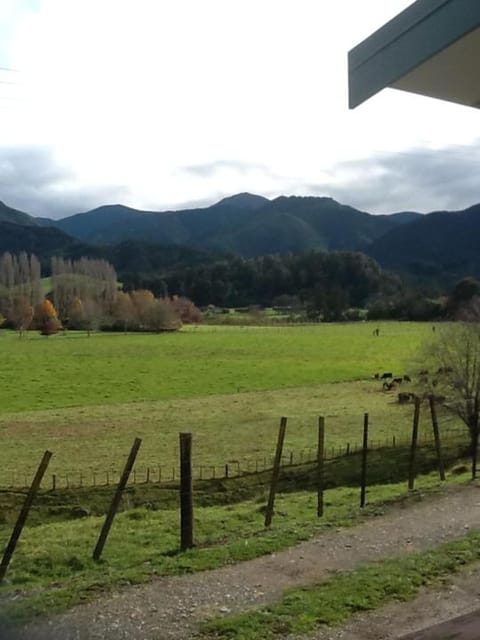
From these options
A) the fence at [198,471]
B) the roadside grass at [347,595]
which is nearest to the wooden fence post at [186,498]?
the roadside grass at [347,595]

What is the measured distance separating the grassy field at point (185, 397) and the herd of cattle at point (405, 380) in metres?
0.93

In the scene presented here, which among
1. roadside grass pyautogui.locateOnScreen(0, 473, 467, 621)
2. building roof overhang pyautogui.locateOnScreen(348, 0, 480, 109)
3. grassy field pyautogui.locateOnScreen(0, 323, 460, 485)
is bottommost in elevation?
grassy field pyautogui.locateOnScreen(0, 323, 460, 485)

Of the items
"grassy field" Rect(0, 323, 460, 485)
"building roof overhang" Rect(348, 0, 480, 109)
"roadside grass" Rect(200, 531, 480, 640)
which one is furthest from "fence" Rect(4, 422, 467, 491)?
"building roof overhang" Rect(348, 0, 480, 109)

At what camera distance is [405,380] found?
144 feet

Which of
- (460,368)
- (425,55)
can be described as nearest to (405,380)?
(460,368)

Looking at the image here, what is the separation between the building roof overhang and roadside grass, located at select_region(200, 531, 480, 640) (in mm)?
4653

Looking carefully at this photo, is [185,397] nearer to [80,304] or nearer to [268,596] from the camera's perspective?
[268,596]

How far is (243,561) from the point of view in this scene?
7.80 m

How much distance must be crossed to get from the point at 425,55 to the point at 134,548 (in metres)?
8.97

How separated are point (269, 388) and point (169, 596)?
41553 mm

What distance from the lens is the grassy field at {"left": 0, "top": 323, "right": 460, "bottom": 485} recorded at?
27.3m

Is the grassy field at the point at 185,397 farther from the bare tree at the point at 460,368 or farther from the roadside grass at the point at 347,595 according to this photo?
the roadside grass at the point at 347,595

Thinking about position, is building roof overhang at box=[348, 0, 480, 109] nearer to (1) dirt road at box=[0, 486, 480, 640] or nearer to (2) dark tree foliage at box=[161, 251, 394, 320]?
(1) dirt road at box=[0, 486, 480, 640]

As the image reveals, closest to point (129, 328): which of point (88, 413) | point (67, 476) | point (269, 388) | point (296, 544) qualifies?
point (269, 388)
